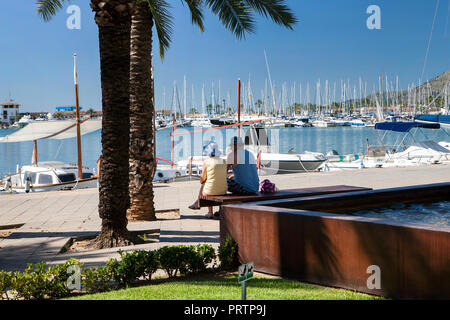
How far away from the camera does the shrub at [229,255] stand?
600 centimetres

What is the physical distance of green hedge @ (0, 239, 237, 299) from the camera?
4.89 metres

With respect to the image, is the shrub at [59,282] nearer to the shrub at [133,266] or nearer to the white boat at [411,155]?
the shrub at [133,266]

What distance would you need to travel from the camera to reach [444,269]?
4234mm

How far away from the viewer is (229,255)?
6039 mm

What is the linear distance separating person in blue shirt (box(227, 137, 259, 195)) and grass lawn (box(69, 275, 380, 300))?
3.48 m

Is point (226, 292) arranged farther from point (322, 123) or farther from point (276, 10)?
point (322, 123)

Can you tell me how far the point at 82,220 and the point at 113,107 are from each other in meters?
4.08

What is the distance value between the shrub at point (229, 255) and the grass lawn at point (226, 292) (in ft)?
1.98

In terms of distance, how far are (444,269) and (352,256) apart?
0.94 meters

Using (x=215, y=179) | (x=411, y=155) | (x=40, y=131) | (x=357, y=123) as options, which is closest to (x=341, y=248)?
(x=215, y=179)
